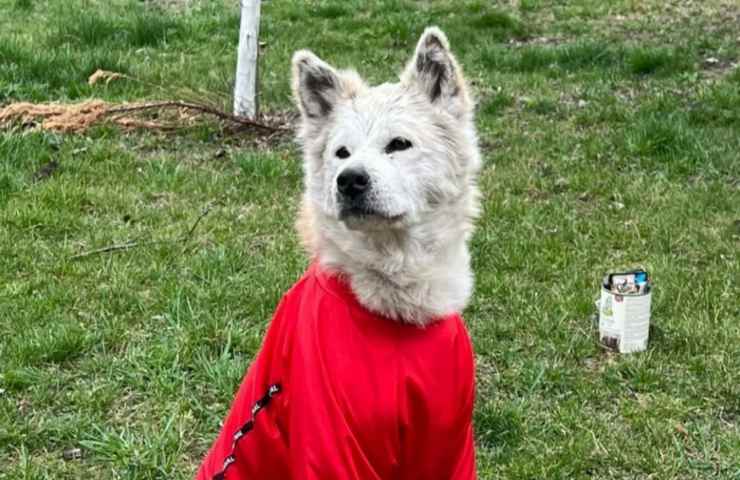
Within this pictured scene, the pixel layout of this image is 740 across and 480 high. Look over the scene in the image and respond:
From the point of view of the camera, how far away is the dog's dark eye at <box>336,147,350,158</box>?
316 centimetres

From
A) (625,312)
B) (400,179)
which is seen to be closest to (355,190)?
(400,179)

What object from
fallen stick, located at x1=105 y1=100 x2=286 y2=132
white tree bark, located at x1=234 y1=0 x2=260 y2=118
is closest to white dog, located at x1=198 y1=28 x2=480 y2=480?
fallen stick, located at x1=105 y1=100 x2=286 y2=132

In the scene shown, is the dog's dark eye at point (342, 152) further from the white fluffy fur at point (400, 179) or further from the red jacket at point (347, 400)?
the red jacket at point (347, 400)

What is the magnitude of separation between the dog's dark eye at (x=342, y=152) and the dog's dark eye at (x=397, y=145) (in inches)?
5.5

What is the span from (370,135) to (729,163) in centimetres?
424

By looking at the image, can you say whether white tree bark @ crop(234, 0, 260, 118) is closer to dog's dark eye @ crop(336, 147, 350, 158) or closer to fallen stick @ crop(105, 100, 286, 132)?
fallen stick @ crop(105, 100, 286, 132)

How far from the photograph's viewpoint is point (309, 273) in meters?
3.21

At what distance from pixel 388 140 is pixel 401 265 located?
15.5 inches

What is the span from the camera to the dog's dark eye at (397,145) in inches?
122

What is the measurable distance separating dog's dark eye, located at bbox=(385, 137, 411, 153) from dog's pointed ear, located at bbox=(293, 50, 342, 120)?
31 centimetres

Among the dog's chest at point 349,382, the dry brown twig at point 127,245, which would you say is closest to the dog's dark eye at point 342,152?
the dog's chest at point 349,382

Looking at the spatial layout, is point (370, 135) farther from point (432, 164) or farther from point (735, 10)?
point (735, 10)

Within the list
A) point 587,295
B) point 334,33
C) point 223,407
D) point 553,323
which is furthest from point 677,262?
point 334,33

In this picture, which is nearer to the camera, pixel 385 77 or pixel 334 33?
pixel 385 77
